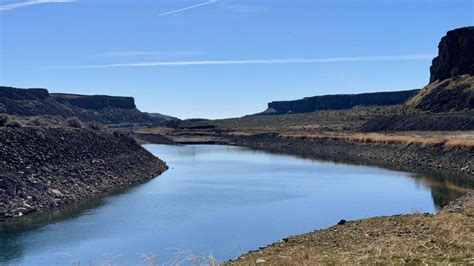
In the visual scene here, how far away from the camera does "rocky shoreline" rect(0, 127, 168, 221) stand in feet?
78.2

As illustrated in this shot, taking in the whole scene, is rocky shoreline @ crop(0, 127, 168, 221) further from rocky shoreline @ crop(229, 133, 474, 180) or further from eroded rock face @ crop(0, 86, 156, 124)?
eroded rock face @ crop(0, 86, 156, 124)

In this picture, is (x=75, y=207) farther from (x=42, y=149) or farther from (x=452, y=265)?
(x=452, y=265)

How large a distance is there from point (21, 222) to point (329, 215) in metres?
13.5

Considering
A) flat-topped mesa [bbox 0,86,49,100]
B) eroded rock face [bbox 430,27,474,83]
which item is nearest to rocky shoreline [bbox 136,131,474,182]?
eroded rock face [bbox 430,27,474,83]

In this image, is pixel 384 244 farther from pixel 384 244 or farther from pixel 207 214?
pixel 207 214

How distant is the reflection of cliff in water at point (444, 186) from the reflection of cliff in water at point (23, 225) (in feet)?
58.2

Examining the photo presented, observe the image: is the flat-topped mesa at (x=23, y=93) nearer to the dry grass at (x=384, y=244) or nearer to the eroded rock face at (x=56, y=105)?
the eroded rock face at (x=56, y=105)

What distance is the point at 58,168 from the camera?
95.5ft

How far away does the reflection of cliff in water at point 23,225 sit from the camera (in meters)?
17.2

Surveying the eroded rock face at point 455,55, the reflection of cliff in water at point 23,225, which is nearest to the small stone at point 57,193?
the reflection of cliff in water at point 23,225

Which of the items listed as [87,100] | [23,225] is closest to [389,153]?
[23,225]

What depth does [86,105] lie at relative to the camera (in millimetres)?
187750

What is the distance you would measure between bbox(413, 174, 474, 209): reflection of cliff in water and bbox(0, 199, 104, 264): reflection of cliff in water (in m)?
17.7

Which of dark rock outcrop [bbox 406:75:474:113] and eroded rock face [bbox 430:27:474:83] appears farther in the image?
eroded rock face [bbox 430:27:474:83]
